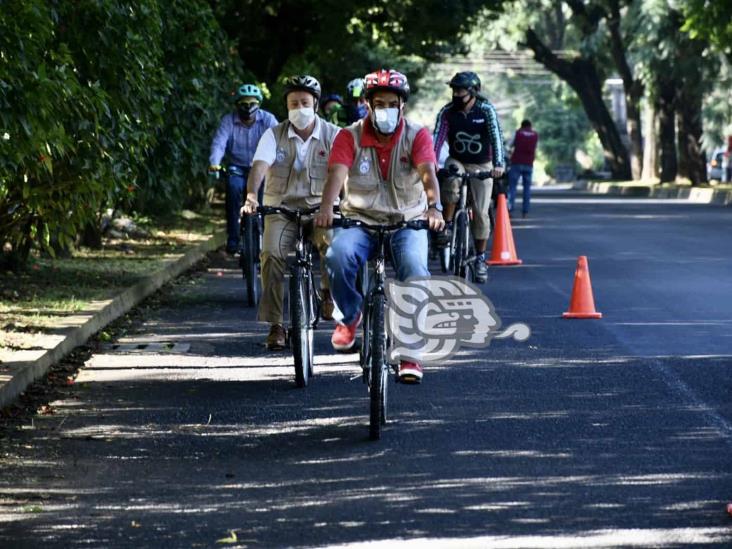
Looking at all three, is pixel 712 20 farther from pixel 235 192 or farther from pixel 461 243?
pixel 235 192

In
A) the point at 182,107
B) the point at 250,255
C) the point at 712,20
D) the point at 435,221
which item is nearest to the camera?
the point at 435,221

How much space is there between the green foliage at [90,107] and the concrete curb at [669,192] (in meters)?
25.2

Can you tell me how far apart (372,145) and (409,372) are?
130 cm

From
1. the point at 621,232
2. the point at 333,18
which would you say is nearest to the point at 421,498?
the point at 621,232

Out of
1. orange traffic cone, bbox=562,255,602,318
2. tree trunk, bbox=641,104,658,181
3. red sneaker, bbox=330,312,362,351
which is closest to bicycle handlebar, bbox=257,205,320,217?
red sneaker, bbox=330,312,362,351

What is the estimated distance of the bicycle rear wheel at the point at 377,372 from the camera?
8750mm

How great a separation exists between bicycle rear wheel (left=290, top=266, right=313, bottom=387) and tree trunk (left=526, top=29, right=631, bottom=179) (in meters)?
50.2

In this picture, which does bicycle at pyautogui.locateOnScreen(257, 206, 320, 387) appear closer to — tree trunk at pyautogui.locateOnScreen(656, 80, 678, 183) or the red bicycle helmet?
the red bicycle helmet

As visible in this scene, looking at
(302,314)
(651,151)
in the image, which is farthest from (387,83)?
(651,151)

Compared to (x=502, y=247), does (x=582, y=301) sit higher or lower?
higher

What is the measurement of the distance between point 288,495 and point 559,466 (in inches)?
51.8

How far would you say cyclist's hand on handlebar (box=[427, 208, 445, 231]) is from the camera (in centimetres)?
915

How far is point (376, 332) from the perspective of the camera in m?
8.93

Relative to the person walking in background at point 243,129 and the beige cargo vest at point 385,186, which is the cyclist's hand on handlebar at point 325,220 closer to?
the beige cargo vest at point 385,186
